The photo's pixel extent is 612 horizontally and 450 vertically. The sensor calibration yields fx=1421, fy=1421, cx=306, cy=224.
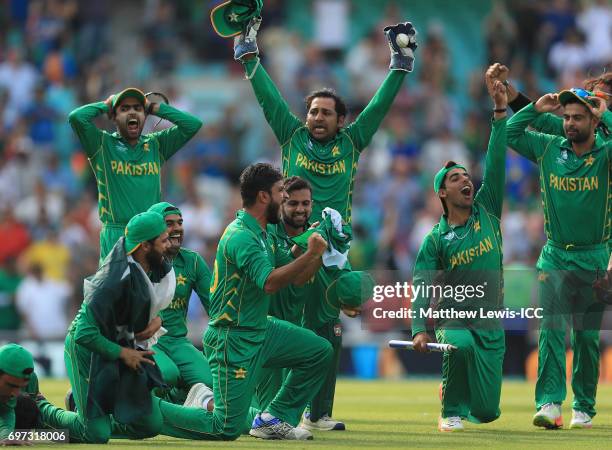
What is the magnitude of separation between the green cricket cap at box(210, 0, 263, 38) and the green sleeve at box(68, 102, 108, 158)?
4.07 feet

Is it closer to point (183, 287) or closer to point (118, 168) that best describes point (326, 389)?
point (183, 287)

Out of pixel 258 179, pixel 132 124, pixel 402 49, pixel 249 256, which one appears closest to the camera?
pixel 249 256

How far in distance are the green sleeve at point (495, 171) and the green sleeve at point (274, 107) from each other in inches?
70.1

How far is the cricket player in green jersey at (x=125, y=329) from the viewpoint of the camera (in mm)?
9602

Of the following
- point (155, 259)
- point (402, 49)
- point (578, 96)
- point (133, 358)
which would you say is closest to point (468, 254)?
point (578, 96)

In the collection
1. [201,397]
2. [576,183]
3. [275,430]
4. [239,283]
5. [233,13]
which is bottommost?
[275,430]

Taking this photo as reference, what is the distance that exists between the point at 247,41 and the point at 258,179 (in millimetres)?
2607

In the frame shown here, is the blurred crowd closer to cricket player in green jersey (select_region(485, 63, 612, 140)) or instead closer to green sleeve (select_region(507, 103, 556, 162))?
cricket player in green jersey (select_region(485, 63, 612, 140))

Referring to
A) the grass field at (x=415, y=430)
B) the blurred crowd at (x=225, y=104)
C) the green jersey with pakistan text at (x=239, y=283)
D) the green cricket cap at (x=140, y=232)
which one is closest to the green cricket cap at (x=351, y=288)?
the green jersey with pakistan text at (x=239, y=283)

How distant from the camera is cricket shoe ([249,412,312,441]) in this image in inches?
412

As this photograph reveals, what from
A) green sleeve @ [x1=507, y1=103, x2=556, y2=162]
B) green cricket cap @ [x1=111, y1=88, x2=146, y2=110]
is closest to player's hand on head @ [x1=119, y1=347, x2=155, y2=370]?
green cricket cap @ [x1=111, y1=88, x2=146, y2=110]

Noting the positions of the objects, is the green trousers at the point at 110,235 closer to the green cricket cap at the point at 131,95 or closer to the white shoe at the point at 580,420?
the green cricket cap at the point at 131,95

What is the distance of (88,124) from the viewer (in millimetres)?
12562

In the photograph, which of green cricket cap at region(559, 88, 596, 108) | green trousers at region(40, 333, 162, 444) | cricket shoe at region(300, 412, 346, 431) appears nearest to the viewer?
green trousers at region(40, 333, 162, 444)
